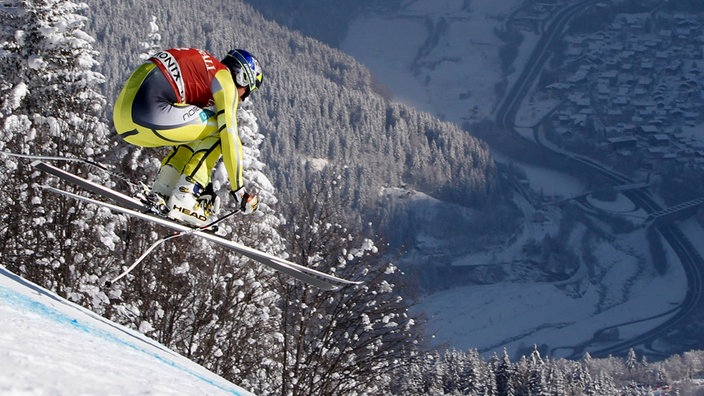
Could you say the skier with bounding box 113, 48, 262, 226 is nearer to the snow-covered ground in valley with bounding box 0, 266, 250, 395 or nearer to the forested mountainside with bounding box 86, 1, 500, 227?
the snow-covered ground in valley with bounding box 0, 266, 250, 395

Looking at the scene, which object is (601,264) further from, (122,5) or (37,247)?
(37,247)

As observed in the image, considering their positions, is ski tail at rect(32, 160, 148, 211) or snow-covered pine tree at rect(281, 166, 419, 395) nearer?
ski tail at rect(32, 160, 148, 211)

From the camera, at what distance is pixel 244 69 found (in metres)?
7.39

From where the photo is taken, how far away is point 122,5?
523ft

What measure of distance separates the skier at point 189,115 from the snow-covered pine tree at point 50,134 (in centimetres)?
675

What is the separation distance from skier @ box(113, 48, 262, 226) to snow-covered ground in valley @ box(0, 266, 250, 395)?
180 centimetres

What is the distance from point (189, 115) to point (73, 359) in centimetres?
364

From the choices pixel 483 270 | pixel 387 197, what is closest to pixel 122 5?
pixel 387 197

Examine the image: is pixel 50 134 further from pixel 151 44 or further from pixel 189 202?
pixel 189 202

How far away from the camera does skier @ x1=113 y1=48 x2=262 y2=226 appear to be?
7172mm

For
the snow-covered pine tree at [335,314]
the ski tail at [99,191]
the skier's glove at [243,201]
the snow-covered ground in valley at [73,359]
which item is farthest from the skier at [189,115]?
the snow-covered pine tree at [335,314]

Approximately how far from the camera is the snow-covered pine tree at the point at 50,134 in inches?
600

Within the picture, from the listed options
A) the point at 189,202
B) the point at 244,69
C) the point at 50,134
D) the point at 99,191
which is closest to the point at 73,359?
the point at 99,191

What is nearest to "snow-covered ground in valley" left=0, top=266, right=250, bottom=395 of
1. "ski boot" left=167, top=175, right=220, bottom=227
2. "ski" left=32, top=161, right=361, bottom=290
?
"ski" left=32, top=161, right=361, bottom=290
